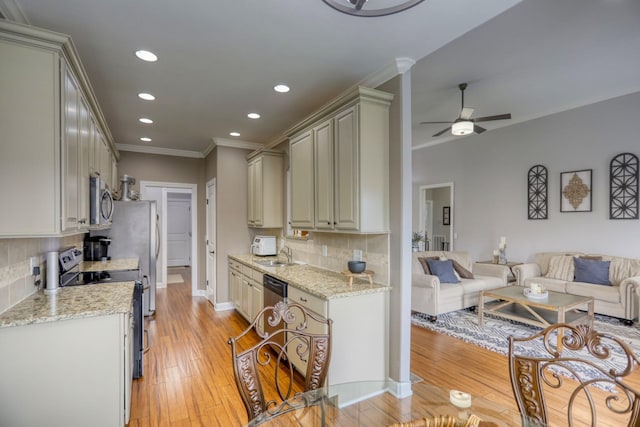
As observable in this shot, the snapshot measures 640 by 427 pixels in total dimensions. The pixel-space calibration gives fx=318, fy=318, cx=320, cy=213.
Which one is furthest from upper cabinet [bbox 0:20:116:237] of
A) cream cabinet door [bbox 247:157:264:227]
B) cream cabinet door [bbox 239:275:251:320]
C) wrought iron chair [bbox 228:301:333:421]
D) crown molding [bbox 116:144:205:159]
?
crown molding [bbox 116:144:205:159]

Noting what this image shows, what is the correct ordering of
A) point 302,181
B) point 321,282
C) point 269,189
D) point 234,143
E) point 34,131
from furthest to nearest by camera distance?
point 234,143, point 269,189, point 302,181, point 321,282, point 34,131

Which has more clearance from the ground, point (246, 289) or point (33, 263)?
point (33, 263)

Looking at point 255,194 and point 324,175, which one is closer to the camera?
point 324,175

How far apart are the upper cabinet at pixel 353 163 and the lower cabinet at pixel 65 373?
1753mm

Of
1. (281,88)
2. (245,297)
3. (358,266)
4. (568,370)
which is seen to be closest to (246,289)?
(245,297)

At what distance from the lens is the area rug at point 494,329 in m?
3.47

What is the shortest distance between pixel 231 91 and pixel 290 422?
2.84 m

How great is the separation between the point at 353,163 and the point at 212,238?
3.57m

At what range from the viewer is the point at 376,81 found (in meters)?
2.73

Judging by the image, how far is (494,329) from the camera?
3971 millimetres

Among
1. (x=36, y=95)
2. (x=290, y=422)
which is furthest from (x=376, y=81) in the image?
(x=290, y=422)

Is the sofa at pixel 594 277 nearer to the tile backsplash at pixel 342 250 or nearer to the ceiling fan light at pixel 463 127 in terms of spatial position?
the ceiling fan light at pixel 463 127

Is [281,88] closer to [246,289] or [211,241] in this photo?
[246,289]

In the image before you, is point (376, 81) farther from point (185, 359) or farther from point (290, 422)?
point (185, 359)
